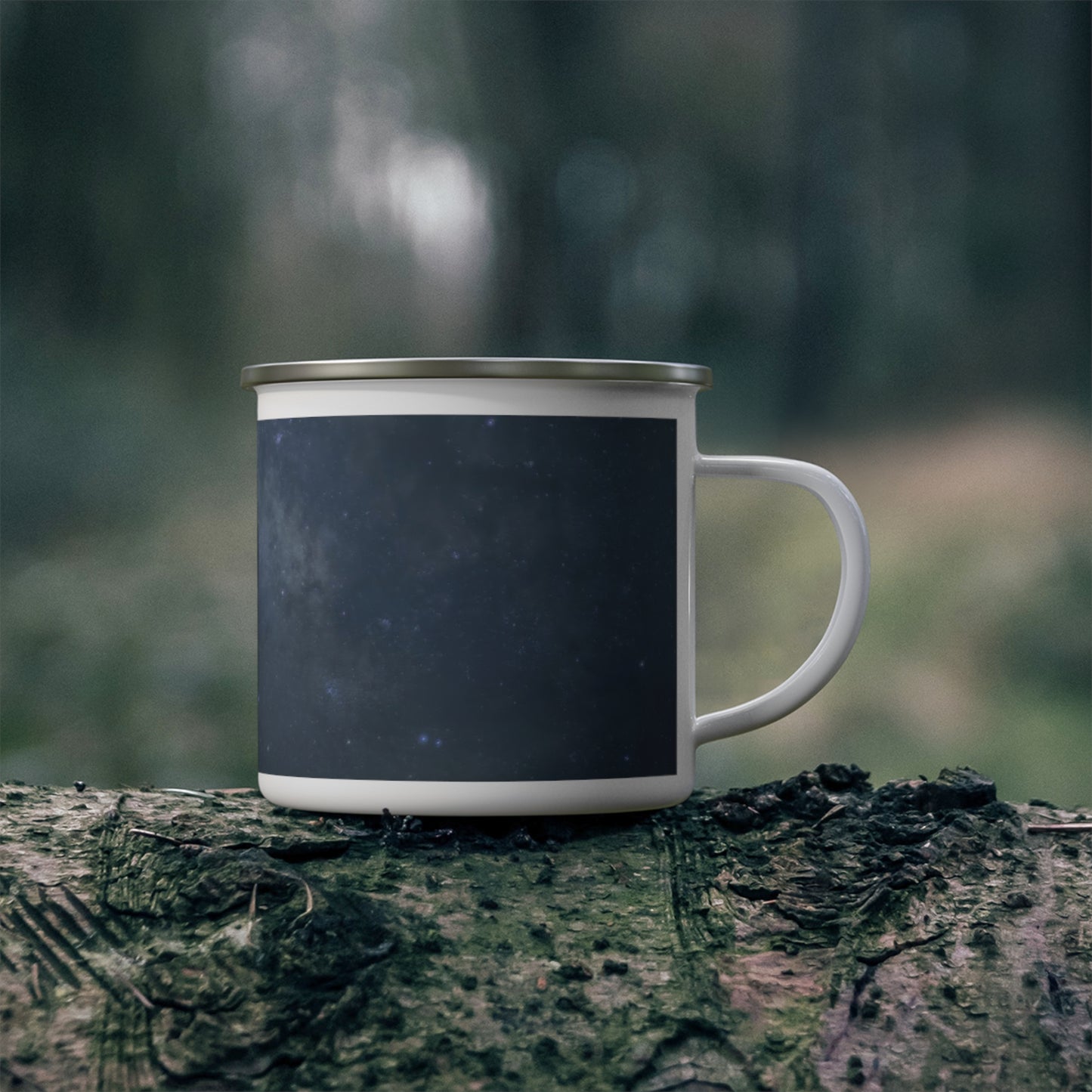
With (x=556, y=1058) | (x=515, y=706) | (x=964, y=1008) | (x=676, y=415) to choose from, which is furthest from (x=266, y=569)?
(x=964, y=1008)

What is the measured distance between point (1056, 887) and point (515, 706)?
42 cm

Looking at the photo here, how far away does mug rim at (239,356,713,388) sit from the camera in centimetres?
107

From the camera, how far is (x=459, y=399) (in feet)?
3.54

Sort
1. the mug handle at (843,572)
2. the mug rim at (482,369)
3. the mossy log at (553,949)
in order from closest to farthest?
the mossy log at (553,949) → the mug rim at (482,369) → the mug handle at (843,572)

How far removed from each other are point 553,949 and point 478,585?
Answer: 258 mm

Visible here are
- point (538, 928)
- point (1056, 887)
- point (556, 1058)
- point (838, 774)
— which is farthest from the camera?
point (838, 774)

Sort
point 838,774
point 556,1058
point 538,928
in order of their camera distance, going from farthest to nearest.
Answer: point 838,774 < point 538,928 < point 556,1058

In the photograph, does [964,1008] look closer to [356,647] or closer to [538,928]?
[538,928]

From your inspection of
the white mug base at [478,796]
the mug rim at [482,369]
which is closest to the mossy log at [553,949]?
the white mug base at [478,796]

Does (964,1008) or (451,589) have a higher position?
(451,589)

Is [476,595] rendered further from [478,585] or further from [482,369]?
[482,369]

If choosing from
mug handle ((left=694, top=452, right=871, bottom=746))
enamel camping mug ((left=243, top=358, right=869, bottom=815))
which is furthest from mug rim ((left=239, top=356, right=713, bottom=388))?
mug handle ((left=694, top=452, right=871, bottom=746))

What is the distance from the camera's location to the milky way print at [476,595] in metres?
1.08

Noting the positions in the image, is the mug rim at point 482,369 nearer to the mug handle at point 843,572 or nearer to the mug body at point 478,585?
the mug body at point 478,585
